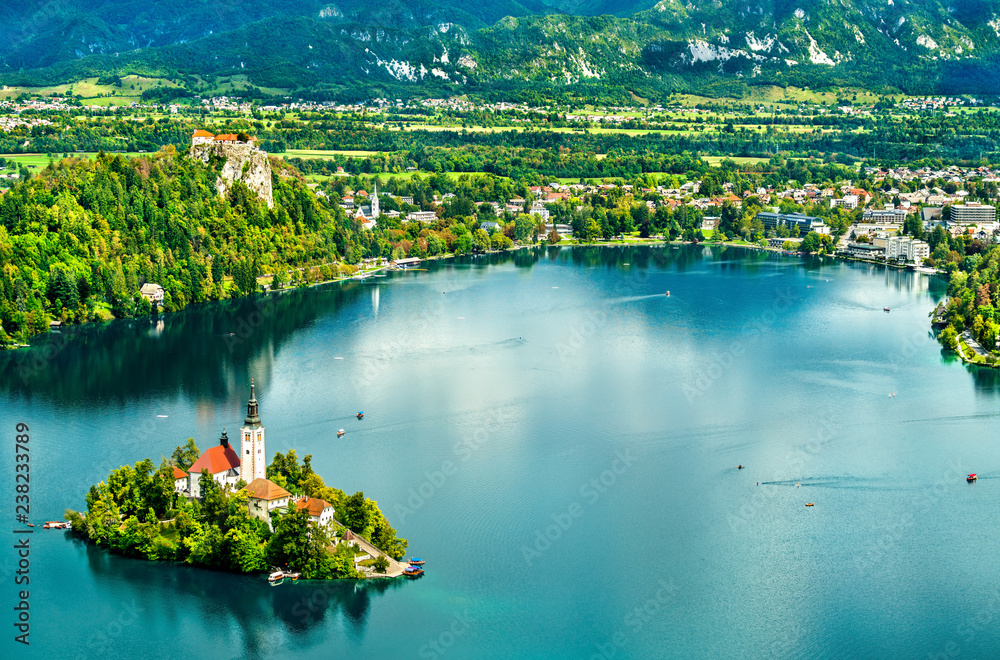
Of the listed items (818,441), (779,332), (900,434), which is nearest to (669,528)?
(818,441)

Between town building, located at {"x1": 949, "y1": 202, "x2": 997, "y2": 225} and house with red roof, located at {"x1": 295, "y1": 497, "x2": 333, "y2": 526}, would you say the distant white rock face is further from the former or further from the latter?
house with red roof, located at {"x1": 295, "y1": 497, "x2": 333, "y2": 526}

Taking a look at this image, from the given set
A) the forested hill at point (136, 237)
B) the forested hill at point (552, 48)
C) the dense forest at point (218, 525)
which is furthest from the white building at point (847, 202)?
the dense forest at point (218, 525)

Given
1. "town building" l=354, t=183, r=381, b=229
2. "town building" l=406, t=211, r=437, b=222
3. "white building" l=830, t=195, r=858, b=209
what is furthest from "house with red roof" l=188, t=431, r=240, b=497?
"white building" l=830, t=195, r=858, b=209

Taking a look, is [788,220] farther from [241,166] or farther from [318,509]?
[318,509]

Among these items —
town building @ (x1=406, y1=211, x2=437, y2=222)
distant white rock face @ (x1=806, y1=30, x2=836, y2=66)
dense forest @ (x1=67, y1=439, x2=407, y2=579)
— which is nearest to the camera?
dense forest @ (x1=67, y1=439, x2=407, y2=579)

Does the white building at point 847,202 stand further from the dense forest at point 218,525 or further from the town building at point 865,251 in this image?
the dense forest at point 218,525

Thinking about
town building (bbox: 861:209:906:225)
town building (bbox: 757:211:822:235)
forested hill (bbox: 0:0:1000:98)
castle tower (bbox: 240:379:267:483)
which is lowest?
castle tower (bbox: 240:379:267:483)

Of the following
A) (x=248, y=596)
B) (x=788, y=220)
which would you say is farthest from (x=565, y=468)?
(x=788, y=220)
